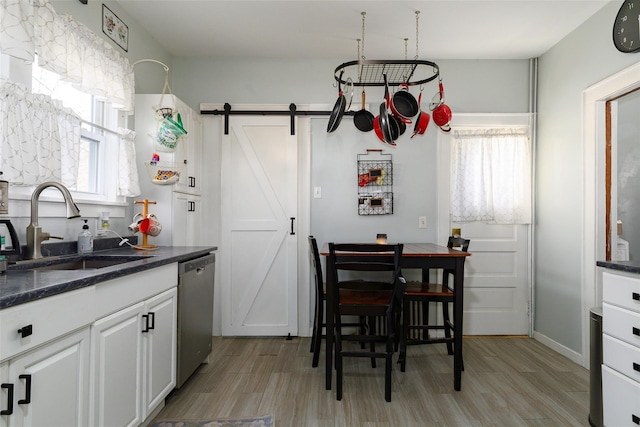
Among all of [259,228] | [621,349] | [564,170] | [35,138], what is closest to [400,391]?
[621,349]

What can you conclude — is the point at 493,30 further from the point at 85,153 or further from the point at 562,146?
the point at 85,153

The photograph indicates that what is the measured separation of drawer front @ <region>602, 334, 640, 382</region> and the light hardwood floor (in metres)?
0.48

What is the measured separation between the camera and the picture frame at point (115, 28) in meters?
2.65

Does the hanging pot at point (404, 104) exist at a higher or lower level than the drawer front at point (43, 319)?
higher

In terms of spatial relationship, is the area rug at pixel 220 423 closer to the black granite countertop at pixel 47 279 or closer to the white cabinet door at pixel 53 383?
the white cabinet door at pixel 53 383

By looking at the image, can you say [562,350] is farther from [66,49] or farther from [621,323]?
[66,49]

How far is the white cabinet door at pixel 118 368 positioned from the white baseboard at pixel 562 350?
10.2 feet

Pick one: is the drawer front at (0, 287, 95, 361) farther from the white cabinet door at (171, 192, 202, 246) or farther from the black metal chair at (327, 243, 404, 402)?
the white cabinet door at (171, 192, 202, 246)

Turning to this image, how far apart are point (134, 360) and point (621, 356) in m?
2.32

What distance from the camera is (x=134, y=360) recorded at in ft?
5.93

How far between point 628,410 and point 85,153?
3386 millimetres

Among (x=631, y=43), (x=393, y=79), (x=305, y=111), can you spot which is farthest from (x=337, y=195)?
(x=631, y=43)

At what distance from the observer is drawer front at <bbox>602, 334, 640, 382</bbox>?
1.78m

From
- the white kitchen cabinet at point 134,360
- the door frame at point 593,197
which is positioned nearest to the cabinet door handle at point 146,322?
the white kitchen cabinet at point 134,360
